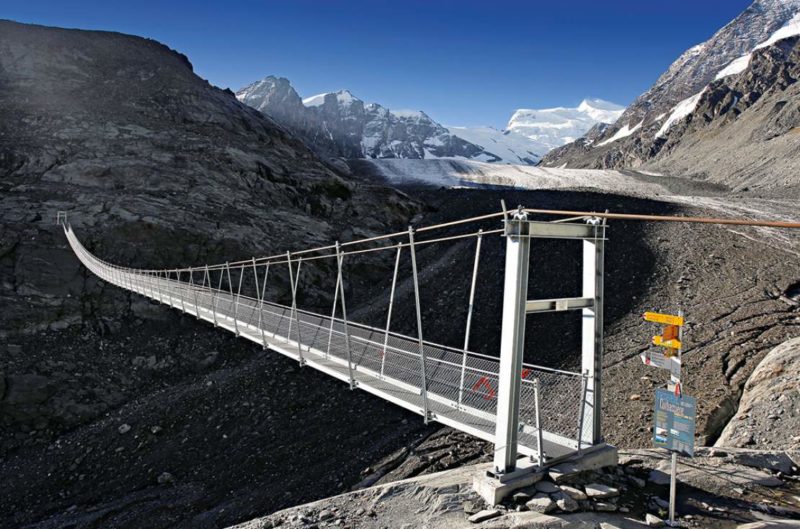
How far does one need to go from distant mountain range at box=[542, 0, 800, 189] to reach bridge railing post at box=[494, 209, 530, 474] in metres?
36.4

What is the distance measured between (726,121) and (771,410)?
224 feet

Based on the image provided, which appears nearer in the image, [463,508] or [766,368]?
[463,508]

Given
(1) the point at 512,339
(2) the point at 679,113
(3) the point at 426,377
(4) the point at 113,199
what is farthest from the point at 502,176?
(1) the point at 512,339

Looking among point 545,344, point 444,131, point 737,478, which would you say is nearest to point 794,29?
point 444,131

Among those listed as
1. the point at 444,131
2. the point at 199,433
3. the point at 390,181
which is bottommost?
the point at 199,433

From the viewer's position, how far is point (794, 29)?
93875 mm

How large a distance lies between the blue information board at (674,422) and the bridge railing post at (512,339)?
1.16 m

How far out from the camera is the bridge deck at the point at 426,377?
5.40 meters

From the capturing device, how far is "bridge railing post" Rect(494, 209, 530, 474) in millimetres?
4418

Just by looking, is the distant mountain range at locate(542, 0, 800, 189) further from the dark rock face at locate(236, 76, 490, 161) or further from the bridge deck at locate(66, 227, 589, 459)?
the dark rock face at locate(236, 76, 490, 161)

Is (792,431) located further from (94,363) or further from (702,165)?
(702,165)

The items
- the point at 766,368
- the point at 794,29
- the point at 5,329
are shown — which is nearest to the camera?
the point at 766,368

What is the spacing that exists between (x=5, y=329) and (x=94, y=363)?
2.73m

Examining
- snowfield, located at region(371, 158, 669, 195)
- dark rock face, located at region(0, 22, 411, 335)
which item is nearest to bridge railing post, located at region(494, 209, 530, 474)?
dark rock face, located at region(0, 22, 411, 335)
